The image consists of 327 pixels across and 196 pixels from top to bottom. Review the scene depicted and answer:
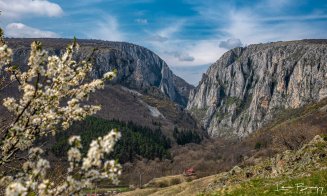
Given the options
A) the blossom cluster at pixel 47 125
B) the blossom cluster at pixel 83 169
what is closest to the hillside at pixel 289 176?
the blossom cluster at pixel 47 125

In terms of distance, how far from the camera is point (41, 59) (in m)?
9.11

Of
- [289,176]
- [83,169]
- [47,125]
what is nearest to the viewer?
[83,169]

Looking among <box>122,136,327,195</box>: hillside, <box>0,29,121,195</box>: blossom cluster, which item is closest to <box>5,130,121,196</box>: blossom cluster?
<box>0,29,121,195</box>: blossom cluster

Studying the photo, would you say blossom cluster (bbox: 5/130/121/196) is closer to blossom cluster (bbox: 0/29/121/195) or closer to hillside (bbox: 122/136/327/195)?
blossom cluster (bbox: 0/29/121/195)

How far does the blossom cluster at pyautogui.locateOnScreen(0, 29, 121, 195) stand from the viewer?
736cm

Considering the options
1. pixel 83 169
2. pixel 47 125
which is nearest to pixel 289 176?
pixel 47 125

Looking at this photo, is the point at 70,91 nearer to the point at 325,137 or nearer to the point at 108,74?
the point at 108,74

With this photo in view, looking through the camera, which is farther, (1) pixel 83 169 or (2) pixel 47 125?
(2) pixel 47 125

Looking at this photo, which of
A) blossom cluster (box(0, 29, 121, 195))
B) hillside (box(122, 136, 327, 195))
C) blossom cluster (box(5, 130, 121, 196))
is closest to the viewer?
blossom cluster (box(5, 130, 121, 196))

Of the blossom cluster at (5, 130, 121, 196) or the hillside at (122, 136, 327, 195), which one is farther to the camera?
the hillside at (122, 136, 327, 195)

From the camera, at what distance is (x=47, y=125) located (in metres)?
10.3

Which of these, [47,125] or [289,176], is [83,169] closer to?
[47,125]

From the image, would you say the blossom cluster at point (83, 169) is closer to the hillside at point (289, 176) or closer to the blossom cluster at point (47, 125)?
the blossom cluster at point (47, 125)

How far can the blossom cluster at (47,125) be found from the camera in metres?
7.36
